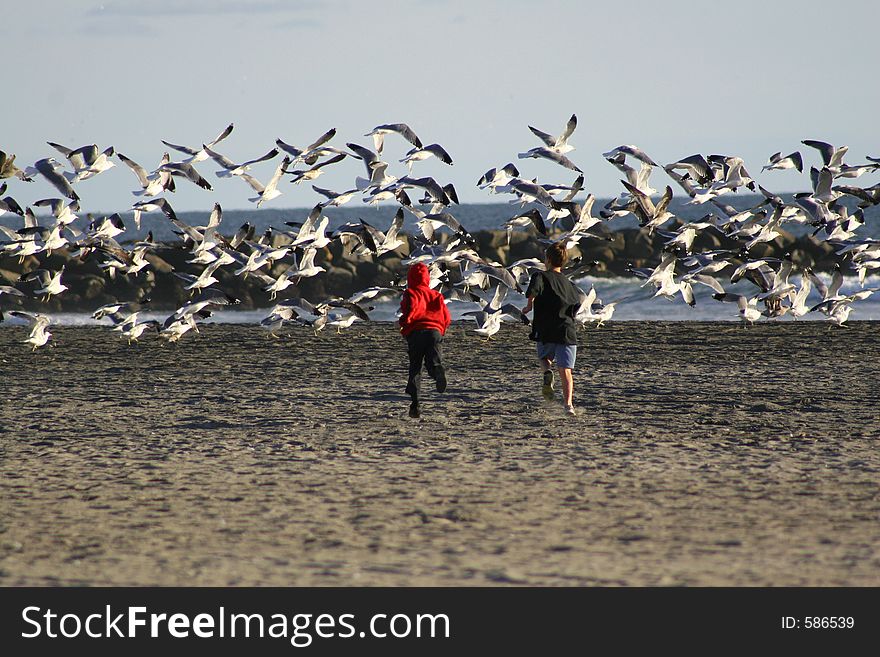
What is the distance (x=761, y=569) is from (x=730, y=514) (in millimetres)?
1224

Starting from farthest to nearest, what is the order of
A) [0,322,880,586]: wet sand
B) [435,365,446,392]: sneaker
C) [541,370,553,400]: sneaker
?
[541,370,553,400]: sneaker → [435,365,446,392]: sneaker → [0,322,880,586]: wet sand

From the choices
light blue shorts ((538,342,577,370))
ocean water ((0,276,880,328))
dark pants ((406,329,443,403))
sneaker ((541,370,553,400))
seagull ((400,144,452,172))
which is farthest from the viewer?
ocean water ((0,276,880,328))

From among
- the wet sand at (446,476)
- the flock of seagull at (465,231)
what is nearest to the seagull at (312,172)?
the flock of seagull at (465,231)

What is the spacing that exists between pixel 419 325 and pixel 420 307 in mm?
156

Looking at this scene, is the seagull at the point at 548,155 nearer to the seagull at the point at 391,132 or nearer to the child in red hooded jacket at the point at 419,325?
the seagull at the point at 391,132

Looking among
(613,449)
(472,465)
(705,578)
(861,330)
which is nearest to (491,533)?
(705,578)

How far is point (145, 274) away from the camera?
120ft

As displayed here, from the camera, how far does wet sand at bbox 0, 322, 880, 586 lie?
610 cm

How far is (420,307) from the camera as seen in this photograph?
11250 millimetres

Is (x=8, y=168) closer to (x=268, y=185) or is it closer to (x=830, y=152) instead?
(x=268, y=185)

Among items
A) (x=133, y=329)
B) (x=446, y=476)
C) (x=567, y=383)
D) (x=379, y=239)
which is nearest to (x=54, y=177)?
(x=133, y=329)

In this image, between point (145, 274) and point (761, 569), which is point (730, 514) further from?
point (145, 274)

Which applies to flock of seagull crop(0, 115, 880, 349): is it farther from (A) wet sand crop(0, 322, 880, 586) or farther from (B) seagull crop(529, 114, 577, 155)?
(A) wet sand crop(0, 322, 880, 586)

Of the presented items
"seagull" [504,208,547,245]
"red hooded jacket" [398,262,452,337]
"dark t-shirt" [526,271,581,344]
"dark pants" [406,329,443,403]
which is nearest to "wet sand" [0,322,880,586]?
"dark pants" [406,329,443,403]
